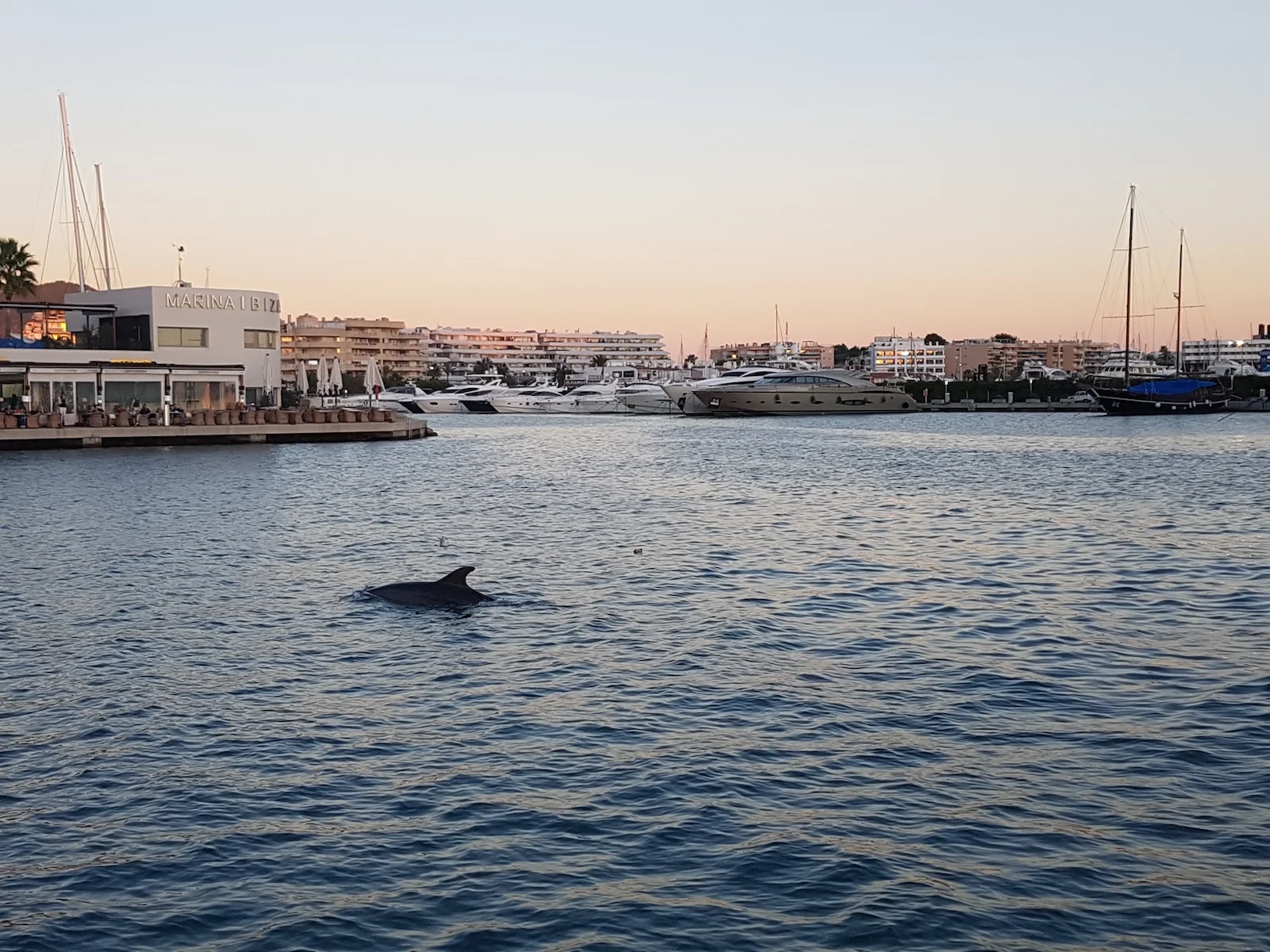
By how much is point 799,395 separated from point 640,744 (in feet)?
383

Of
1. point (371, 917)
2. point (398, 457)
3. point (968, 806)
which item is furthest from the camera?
point (398, 457)

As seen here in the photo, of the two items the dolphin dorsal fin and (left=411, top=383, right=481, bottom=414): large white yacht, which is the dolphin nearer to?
the dolphin dorsal fin

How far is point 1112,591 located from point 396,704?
559 inches

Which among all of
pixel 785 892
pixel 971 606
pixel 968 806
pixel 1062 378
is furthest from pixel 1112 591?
pixel 1062 378

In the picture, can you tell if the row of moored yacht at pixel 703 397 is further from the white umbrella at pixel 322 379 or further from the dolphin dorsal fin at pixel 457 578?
the dolphin dorsal fin at pixel 457 578

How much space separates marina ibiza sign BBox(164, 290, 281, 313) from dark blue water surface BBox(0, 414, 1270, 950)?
52561 millimetres

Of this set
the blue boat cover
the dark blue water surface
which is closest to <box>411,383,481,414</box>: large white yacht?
the blue boat cover

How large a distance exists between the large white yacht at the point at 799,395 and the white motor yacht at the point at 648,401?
11.4m

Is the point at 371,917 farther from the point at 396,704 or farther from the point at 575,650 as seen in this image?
the point at 575,650

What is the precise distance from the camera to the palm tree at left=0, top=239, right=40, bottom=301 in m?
90.0

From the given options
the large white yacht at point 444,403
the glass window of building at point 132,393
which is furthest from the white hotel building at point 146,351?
the large white yacht at point 444,403

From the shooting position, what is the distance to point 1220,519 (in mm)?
35531

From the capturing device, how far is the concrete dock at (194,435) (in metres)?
62.8

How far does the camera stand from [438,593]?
21484 mm
